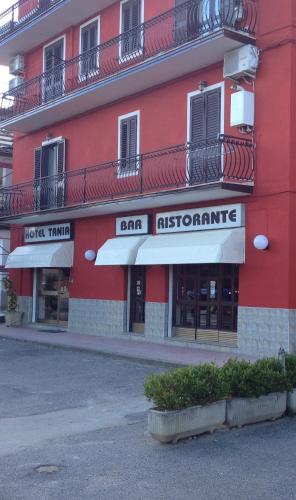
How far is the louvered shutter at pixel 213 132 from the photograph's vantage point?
1428 centimetres

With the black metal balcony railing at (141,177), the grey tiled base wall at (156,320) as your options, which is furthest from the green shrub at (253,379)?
the grey tiled base wall at (156,320)

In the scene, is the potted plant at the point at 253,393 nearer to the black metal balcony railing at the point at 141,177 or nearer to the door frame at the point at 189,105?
the black metal balcony railing at the point at 141,177

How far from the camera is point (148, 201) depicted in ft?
51.6

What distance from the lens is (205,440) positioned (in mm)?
7113

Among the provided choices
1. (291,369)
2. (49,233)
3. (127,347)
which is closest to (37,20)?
(49,233)

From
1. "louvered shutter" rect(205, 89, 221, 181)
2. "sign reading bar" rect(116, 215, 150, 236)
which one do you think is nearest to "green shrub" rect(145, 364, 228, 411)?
"louvered shutter" rect(205, 89, 221, 181)

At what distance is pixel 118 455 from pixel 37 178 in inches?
618

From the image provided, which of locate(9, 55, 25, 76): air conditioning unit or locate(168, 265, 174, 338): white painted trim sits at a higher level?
locate(9, 55, 25, 76): air conditioning unit

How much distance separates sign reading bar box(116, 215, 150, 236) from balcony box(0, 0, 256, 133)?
11.5 ft

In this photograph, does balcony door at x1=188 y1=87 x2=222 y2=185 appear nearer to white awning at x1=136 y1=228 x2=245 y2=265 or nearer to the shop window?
white awning at x1=136 y1=228 x2=245 y2=265

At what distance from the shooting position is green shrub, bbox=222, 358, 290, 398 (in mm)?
7703

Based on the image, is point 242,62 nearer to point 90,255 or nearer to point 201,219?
point 201,219

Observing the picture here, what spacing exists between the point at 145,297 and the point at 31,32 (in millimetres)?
10218

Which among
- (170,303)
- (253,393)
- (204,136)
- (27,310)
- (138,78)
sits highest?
(138,78)
